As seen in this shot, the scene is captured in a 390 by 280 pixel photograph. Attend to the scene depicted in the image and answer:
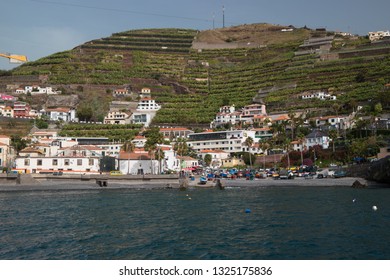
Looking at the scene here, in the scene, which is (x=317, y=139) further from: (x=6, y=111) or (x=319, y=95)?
(x=6, y=111)

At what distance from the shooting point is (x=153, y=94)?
147 metres

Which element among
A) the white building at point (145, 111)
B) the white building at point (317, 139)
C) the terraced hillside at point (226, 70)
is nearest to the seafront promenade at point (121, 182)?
the white building at point (317, 139)

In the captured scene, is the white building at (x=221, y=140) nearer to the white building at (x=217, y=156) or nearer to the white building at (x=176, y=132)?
the white building at (x=176, y=132)

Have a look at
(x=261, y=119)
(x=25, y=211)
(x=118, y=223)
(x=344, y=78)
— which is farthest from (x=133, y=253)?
(x=344, y=78)

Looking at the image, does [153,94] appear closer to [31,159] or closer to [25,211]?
[31,159]

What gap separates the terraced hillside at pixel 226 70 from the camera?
413ft

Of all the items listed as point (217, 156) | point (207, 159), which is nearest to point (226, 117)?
Result: point (217, 156)

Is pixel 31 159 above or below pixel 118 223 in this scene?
above

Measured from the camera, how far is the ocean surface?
21734 mm

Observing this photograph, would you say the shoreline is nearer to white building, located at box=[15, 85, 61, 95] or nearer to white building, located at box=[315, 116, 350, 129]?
white building, located at box=[315, 116, 350, 129]

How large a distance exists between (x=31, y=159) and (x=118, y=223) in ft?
173

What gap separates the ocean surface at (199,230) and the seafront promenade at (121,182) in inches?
758

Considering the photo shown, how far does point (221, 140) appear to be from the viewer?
11050cm

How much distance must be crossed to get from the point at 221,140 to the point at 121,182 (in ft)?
143
